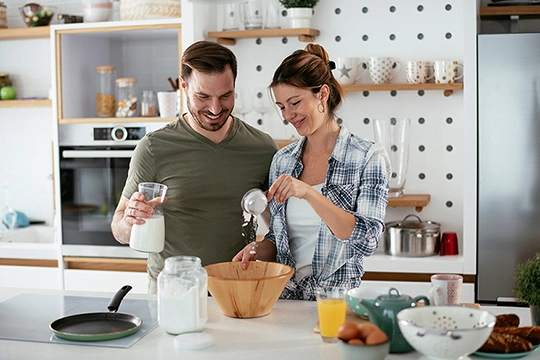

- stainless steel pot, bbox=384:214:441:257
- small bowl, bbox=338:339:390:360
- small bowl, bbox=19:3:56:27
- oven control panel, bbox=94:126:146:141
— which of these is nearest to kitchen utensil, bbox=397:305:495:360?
small bowl, bbox=338:339:390:360

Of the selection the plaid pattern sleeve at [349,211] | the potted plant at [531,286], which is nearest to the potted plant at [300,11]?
the plaid pattern sleeve at [349,211]

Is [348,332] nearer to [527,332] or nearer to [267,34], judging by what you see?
[527,332]

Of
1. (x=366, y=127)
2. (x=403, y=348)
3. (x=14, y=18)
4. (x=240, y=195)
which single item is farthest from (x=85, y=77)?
(x=403, y=348)

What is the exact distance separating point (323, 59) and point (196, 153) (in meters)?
0.55

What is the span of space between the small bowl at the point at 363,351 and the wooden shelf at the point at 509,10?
2.71m

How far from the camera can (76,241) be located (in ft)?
13.3

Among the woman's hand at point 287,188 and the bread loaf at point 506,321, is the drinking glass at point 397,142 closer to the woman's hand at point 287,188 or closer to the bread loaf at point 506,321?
the woman's hand at point 287,188

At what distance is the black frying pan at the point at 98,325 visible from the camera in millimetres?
1889

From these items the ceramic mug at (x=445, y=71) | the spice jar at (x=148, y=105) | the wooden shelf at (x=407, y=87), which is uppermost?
the ceramic mug at (x=445, y=71)

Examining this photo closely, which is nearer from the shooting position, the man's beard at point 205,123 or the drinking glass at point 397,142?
the man's beard at point 205,123

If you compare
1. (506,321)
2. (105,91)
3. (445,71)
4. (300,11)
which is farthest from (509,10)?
(506,321)

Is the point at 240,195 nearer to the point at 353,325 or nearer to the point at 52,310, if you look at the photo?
the point at 52,310

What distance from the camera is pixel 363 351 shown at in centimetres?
160

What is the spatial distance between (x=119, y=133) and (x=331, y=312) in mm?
2421
